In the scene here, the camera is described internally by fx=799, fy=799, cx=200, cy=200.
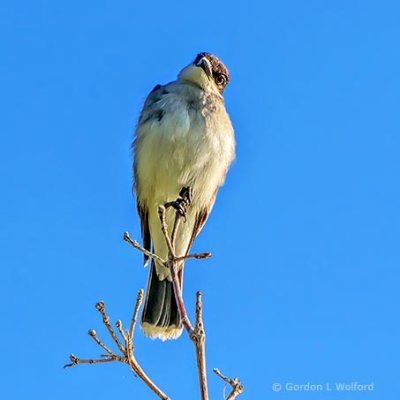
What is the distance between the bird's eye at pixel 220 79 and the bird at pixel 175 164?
0.32 meters

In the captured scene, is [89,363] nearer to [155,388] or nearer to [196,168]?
[155,388]

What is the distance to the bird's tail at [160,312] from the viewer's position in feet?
23.6

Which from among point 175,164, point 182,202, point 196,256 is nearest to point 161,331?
point 182,202

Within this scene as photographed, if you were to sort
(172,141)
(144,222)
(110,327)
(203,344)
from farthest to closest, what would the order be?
A: (144,222) < (172,141) < (110,327) < (203,344)

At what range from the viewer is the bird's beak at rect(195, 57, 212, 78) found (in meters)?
8.32

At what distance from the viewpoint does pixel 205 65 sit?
841 cm

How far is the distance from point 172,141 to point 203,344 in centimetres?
383

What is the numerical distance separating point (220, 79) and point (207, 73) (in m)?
0.30

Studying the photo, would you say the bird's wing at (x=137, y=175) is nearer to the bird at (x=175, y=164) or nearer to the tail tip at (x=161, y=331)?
the bird at (x=175, y=164)

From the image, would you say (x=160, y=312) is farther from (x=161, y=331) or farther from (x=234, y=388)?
(x=234, y=388)

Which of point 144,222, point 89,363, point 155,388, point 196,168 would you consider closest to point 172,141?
point 196,168

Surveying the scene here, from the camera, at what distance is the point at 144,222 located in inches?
313

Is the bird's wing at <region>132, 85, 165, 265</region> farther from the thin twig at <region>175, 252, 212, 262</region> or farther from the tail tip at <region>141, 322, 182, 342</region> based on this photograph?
the thin twig at <region>175, 252, 212, 262</region>

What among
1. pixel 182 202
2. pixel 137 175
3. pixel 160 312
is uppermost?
pixel 137 175
